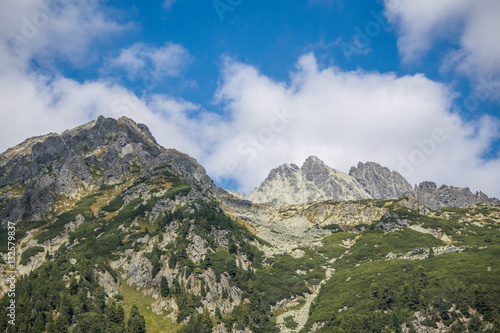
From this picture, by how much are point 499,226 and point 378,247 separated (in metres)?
82.7

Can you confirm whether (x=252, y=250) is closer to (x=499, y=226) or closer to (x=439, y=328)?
(x=439, y=328)

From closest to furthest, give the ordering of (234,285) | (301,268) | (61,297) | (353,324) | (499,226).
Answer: (353,324) < (61,297) < (234,285) < (301,268) < (499,226)

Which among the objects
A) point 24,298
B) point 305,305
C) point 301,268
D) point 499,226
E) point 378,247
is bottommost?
point 24,298

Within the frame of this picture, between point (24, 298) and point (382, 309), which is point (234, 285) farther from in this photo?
point (24, 298)

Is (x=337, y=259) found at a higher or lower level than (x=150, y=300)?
higher

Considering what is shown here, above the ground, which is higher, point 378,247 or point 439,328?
point 378,247

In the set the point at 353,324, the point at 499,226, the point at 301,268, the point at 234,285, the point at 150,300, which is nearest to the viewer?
the point at 353,324

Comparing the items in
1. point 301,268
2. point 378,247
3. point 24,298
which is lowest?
point 24,298

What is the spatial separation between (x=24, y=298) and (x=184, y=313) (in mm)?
59214

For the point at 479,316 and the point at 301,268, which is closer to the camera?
the point at 479,316

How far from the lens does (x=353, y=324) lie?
106m

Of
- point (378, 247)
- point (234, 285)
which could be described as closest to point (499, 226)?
point (378, 247)

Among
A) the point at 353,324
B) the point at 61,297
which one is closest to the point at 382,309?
the point at 353,324

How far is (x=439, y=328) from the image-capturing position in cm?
9531
